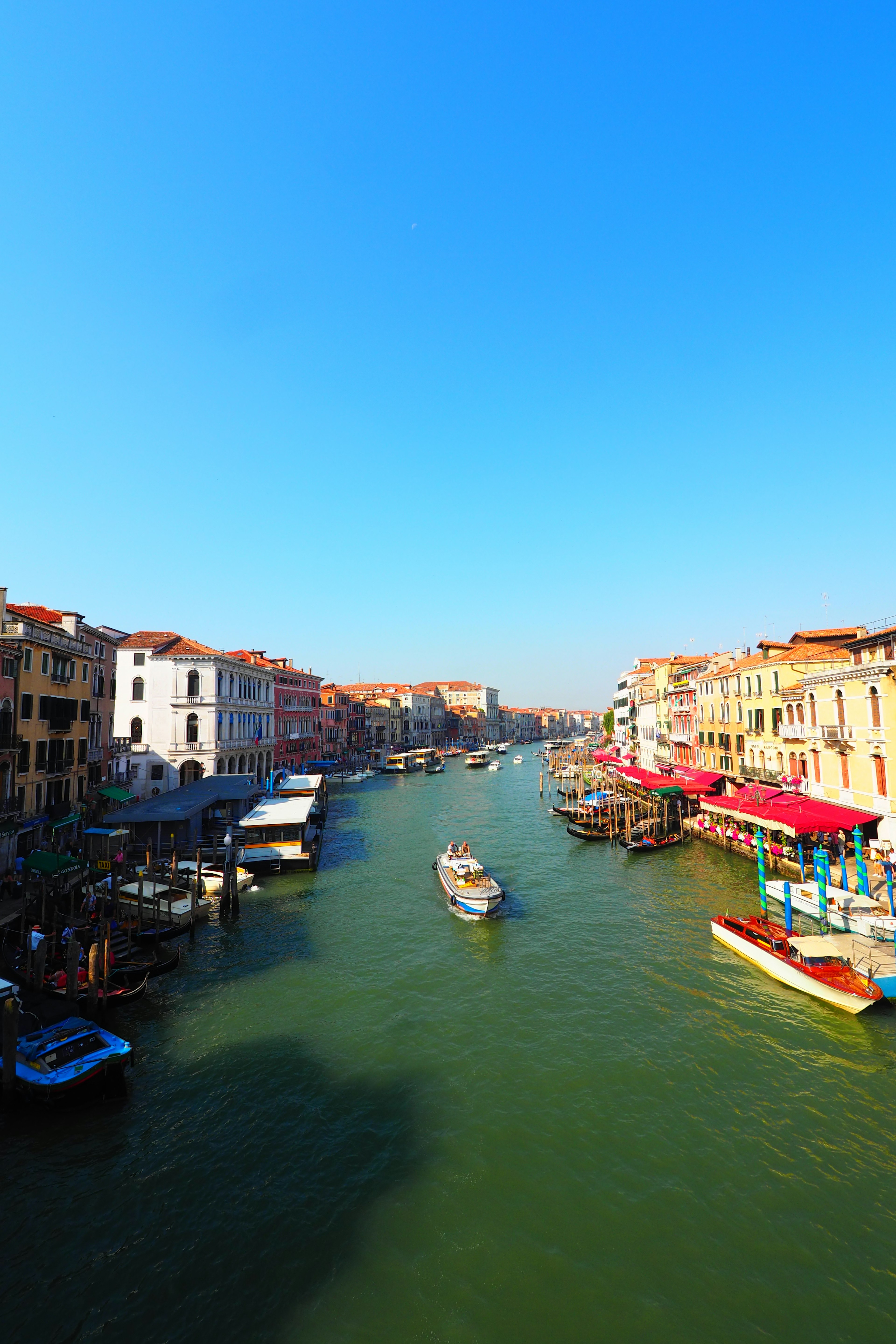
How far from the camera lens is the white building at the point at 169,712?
161 ft

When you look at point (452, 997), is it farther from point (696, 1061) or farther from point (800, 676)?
point (800, 676)

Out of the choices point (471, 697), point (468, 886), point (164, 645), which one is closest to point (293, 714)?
point (164, 645)

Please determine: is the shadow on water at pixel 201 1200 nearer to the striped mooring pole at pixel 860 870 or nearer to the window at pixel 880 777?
the striped mooring pole at pixel 860 870

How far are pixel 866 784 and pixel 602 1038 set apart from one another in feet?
64.8

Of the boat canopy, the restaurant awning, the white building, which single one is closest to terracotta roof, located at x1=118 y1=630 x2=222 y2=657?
the white building

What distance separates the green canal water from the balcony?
16872 mm

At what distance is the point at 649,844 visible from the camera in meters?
38.6

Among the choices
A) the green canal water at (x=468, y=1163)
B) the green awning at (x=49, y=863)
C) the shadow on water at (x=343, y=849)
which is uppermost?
the green awning at (x=49, y=863)

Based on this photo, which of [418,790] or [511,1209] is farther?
[418,790]

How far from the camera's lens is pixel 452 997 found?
18312 millimetres

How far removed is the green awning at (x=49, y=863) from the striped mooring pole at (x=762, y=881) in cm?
2569

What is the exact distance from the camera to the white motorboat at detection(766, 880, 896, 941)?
814 inches

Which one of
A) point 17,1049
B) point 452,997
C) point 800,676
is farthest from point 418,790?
point 17,1049

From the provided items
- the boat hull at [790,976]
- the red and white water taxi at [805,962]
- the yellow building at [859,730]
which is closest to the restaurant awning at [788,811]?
the yellow building at [859,730]
